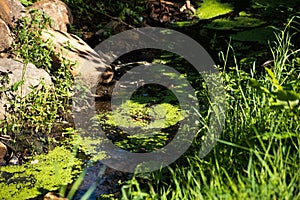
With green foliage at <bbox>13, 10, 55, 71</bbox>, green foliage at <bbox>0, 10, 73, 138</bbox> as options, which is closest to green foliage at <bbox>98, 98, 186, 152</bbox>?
green foliage at <bbox>0, 10, 73, 138</bbox>

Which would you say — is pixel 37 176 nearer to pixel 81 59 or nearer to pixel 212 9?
pixel 81 59

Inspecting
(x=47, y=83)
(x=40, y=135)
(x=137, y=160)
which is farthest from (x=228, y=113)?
(x=47, y=83)

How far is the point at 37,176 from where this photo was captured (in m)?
3.04

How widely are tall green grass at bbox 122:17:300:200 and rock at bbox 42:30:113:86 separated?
1.56 meters

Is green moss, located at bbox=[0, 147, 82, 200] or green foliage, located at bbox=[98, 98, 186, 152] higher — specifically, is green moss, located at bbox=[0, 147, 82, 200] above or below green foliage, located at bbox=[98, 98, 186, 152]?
below

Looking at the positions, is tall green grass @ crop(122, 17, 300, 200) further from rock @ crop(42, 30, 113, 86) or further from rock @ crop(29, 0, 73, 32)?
rock @ crop(29, 0, 73, 32)

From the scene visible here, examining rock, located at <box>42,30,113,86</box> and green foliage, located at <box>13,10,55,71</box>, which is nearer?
green foliage, located at <box>13,10,55,71</box>

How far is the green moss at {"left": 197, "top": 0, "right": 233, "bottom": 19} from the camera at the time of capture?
6105 mm

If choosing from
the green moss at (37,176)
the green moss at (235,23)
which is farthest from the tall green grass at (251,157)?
the green moss at (235,23)

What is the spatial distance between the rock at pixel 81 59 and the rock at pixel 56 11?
29 centimetres

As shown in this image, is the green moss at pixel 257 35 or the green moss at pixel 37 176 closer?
the green moss at pixel 37 176

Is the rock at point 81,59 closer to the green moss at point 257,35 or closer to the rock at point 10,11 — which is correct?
the rock at point 10,11

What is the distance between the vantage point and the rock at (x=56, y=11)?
4793 millimetres

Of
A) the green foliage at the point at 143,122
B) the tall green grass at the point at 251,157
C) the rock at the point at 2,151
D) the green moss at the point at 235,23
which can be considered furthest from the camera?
the green moss at the point at 235,23
